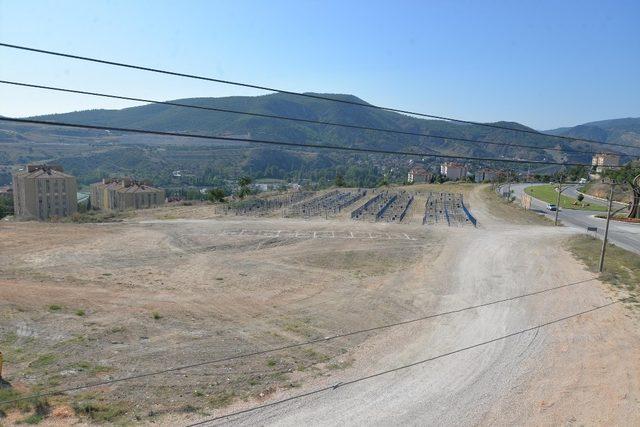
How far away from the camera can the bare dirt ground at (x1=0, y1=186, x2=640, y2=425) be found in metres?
9.24

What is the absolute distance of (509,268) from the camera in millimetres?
21875

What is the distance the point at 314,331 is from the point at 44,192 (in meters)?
65.7

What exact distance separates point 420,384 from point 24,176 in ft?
224

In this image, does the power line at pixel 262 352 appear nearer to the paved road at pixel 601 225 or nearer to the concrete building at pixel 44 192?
the paved road at pixel 601 225

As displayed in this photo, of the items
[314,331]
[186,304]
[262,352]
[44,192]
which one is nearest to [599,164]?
[314,331]

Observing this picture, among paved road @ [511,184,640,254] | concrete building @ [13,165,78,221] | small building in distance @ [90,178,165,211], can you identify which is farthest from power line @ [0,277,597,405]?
concrete building @ [13,165,78,221]

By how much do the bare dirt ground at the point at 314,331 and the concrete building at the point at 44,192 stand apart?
1765 inches

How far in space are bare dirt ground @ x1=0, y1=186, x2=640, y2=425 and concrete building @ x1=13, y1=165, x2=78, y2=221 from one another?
44822mm

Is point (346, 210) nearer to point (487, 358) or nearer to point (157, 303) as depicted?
point (157, 303)

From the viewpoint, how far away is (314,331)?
43.5 ft

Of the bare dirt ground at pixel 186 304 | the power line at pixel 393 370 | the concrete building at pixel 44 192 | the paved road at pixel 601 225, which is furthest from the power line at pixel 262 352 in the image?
the concrete building at pixel 44 192

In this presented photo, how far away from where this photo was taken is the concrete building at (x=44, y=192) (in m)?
64.4

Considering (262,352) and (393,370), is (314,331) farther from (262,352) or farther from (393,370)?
(393,370)

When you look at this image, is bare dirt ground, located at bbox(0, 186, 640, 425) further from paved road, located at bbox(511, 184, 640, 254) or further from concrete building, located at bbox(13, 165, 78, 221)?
concrete building, located at bbox(13, 165, 78, 221)
